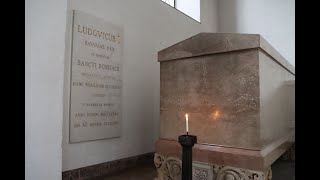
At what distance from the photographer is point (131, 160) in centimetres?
335

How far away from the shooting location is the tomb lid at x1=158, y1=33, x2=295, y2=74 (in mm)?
2002

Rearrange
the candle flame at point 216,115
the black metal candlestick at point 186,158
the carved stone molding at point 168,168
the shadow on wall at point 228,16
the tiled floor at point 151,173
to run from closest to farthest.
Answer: the black metal candlestick at point 186,158 < the candle flame at point 216,115 < the carved stone molding at point 168,168 < the tiled floor at point 151,173 < the shadow on wall at point 228,16

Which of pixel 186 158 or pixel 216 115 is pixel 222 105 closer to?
pixel 216 115

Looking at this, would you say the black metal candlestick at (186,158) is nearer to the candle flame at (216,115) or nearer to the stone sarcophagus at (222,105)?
the stone sarcophagus at (222,105)

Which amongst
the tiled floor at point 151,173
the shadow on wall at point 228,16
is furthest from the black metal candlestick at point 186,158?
the shadow on wall at point 228,16

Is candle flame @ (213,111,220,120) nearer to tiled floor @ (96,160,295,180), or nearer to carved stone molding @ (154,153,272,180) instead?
carved stone molding @ (154,153,272,180)

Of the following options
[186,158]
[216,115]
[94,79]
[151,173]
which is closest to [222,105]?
[216,115]

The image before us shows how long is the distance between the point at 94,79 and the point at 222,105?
5.02 feet

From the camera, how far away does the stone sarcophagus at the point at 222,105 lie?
198 centimetres

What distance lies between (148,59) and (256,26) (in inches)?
126

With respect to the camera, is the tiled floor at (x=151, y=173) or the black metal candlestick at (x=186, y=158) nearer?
the black metal candlestick at (x=186, y=158)

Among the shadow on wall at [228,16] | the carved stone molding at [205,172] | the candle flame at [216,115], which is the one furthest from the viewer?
the shadow on wall at [228,16]

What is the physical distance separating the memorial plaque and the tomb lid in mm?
845
